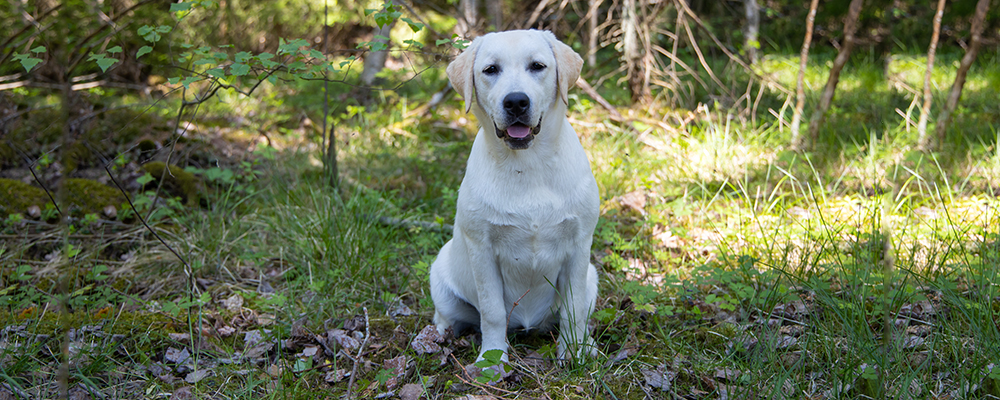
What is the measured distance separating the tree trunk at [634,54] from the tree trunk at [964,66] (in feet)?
7.26

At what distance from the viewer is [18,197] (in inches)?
148

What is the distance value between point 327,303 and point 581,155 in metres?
1.47

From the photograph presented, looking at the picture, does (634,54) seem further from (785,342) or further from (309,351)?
(309,351)

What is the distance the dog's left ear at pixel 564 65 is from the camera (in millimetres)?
2283

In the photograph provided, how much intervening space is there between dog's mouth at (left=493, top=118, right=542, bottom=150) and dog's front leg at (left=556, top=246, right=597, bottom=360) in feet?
1.62

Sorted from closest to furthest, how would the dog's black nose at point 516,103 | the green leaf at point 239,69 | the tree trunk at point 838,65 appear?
the dog's black nose at point 516,103 < the green leaf at point 239,69 < the tree trunk at point 838,65

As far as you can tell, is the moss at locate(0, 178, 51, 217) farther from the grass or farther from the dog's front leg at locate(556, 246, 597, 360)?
the dog's front leg at locate(556, 246, 597, 360)

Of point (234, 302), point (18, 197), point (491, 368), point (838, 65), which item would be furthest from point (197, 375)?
point (838, 65)

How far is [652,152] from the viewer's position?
15.2 feet

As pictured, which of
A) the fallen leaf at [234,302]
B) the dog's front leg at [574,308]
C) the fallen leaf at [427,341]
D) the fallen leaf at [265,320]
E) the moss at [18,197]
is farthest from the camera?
the moss at [18,197]

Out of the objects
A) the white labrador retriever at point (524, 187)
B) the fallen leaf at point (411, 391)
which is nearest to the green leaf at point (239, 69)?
the white labrador retriever at point (524, 187)

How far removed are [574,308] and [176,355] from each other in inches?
66.9

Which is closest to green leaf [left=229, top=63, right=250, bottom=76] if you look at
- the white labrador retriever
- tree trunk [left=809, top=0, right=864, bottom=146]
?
the white labrador retriever

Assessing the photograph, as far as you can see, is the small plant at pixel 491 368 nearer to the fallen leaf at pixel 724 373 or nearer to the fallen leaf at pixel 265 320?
the fallen leaf at pixel 724 373
